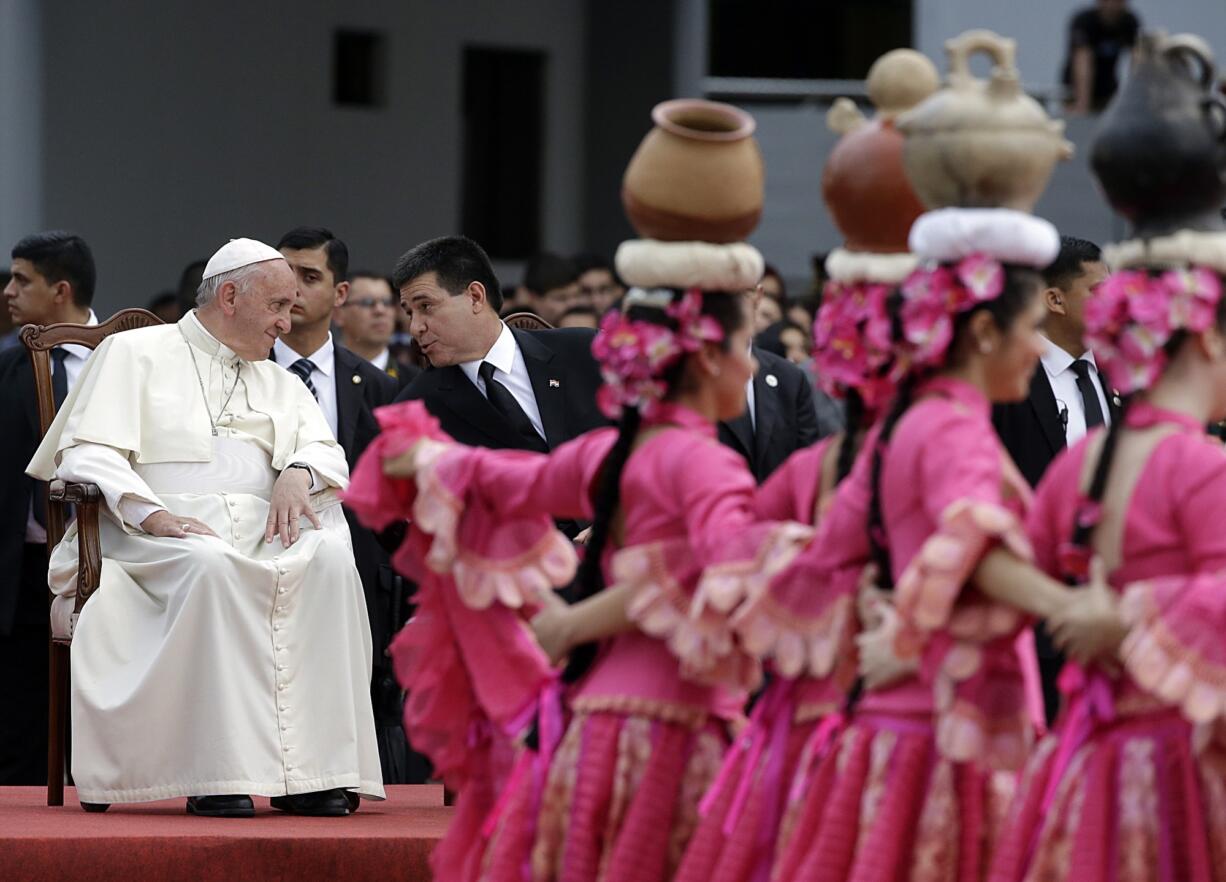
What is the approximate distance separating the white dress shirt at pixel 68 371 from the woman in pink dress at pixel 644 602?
356cm

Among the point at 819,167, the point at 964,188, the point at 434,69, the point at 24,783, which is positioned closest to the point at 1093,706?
the point at 964,188

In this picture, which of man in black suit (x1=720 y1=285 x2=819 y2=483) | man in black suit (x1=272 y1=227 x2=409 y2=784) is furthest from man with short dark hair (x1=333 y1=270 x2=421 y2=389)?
man in black suit (x1=720 y1=285 x2=819 y2=483)

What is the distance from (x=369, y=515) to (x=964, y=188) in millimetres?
1375

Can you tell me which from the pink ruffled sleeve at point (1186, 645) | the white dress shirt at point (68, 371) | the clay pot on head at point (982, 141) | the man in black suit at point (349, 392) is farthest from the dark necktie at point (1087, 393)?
the white dress shirt at point (68, 371)

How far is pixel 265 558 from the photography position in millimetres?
6613

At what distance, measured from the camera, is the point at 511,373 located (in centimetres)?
700

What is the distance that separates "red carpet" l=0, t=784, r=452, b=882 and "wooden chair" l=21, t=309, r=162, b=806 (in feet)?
1.72

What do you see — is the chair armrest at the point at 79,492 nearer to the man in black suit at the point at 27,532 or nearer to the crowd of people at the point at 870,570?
the man in black suit at the point at 27,532

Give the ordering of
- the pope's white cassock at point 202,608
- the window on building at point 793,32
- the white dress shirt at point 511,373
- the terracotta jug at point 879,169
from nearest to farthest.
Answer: the terracotta jug at point 879,169 → the pope's white cassock at point 202,608 → the white dress shirt at point 511,373 → the window on building at point 793,32

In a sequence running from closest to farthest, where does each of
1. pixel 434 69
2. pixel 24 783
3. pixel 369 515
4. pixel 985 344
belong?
1. pixel 985 344
2. pixel 369 515
3. pixel 24 783
4. pixel 434 69

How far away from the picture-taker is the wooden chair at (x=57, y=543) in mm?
6562

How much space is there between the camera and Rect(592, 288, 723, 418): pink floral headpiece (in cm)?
427

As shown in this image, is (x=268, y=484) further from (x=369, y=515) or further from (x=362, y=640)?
(x=369, y=515)

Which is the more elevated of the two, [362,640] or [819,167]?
[819,167]
